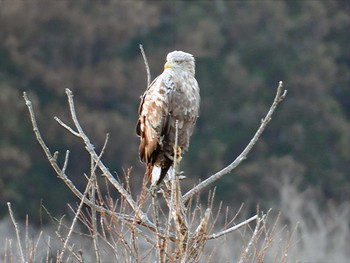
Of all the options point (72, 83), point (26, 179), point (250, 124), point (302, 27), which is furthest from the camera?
point (302, 27)

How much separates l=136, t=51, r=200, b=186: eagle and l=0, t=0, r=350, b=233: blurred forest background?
16.2 metres

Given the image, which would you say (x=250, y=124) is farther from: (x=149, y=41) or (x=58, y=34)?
(x=58, y=34)

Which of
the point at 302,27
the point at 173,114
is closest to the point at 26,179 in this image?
the point at 302,27

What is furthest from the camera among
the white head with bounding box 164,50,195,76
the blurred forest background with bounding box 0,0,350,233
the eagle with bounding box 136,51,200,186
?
the blurred forest background with bounding box 0,0,350,233

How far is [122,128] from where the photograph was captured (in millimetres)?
25141

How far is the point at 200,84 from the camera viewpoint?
90.7 ft

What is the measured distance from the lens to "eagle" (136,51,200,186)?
6.78 metres

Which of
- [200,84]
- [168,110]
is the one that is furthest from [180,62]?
[200,84]

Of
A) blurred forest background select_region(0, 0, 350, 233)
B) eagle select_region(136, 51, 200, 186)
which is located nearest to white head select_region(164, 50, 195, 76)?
eagle select_region(136, 51, 200, 186)

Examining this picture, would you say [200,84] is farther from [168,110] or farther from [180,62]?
[168,110]

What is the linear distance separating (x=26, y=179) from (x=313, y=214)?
620cm

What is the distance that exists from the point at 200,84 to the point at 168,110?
20887 millimetres

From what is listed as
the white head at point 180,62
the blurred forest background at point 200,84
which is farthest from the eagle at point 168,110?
the blurred forest background at point 200,84

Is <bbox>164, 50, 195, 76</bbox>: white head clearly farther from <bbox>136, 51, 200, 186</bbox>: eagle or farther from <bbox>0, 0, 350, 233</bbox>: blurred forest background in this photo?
<bbox>0, 0, 350, 233</bbox>: blurred forest background
